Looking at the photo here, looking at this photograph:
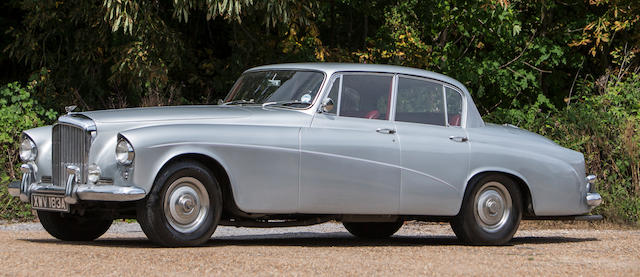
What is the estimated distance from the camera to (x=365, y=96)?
363 inches

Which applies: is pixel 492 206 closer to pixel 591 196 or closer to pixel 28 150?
pixel 591 196

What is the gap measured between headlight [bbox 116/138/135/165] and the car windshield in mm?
1611

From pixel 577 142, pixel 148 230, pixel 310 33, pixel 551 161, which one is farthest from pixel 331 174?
pixel 310 33

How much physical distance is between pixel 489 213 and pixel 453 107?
3.53 ft

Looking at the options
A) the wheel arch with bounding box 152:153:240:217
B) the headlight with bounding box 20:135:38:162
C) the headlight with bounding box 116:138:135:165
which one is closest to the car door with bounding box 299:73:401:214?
the wheel arch with bounding box 152:153:240:217

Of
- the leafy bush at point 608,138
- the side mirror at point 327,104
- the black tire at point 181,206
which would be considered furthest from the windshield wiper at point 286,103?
the leafy bush at point 608,138

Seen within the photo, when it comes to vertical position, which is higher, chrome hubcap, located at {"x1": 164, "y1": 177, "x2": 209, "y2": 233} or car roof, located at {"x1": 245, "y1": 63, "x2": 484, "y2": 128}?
car roof, located at {"x1": 245, "y1": 63, "x2": 484, "y2": 128}

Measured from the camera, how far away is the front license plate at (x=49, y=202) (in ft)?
26.9

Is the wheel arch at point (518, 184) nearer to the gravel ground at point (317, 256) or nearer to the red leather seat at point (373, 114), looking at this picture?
the gravel ground at point (317, 256)

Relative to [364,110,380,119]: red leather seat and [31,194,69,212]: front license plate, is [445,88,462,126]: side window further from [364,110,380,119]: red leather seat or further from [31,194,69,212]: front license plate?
[31,194,69,212]: front license plate

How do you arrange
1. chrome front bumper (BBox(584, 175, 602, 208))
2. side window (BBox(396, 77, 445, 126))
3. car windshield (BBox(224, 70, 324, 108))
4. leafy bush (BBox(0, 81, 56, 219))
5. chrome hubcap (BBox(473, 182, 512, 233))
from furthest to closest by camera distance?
leafy bush (BBox(0, 81, 56, 219))
chrome front bumper (BBox(584, 175, 602, 208))
chrome hubcap (BBox(473, 182, 512, 233))
side window (BBox(396, 77, 445, 126))
car windshield (BBox(224, 70, 324, 108))

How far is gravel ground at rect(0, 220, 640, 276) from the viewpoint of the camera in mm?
7020

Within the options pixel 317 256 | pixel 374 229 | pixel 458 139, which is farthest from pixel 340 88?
pixel 374 229

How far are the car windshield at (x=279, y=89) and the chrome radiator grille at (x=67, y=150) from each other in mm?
1640
